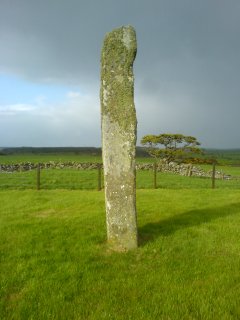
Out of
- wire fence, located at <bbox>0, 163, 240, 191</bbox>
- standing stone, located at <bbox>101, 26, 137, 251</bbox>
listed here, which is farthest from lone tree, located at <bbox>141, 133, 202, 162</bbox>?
standing stone, located at <bbox>101, 26, 137, 251</bbox>

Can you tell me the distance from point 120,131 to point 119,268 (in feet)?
10.1

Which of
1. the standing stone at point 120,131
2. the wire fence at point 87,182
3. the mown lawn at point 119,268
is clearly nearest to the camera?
the mown lawn at point 119,268

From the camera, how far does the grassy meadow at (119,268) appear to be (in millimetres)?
5844

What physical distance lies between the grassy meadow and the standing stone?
0.80 m

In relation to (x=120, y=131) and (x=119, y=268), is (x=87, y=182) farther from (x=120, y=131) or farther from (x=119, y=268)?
(x=119, y=268)

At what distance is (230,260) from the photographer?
8039 millimetres

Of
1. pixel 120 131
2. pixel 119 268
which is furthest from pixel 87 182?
pixel 119 268

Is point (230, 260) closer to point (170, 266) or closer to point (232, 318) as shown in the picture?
point (170, 266)

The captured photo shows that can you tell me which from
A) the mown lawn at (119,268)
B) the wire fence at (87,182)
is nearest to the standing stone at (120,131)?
the mown lawn at (119,268)

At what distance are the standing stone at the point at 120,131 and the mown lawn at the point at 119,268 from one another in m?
0.78

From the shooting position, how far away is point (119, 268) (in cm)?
754

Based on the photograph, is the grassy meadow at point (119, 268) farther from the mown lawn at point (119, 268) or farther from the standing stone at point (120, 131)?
the standing stone at point (120, 131)

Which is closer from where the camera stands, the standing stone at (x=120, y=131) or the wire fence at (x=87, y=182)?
the standing stone at (x=120, y=131)

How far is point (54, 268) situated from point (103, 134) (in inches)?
128
